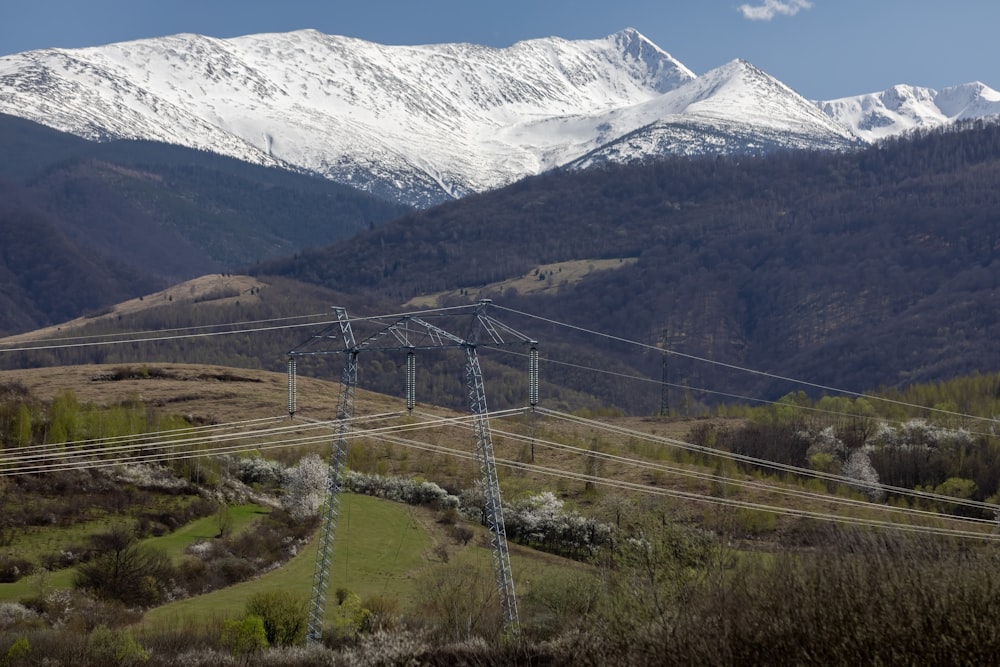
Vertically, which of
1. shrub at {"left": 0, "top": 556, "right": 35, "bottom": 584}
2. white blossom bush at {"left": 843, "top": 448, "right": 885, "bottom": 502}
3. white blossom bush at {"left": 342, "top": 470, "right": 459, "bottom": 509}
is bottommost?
white blossom bush at {"left": 843, "top": 448, "right": 885, "bottom": 502}

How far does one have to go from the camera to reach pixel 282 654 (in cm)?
6053

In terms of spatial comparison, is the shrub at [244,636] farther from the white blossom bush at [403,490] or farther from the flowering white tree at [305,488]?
the white blossom bush at [403,490]

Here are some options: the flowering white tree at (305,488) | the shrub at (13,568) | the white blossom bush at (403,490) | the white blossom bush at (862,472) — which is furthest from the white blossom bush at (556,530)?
the shrub at (13,568)

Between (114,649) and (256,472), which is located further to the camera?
(256,472)

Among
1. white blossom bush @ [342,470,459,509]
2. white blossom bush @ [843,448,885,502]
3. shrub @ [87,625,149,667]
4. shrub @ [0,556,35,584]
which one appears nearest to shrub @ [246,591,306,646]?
shrub @ [87,625,149,667]

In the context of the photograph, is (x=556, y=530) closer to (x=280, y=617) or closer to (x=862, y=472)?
(x=280, y=617)

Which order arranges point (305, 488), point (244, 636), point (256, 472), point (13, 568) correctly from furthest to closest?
1. point (256, 472)
2. point (305, 488)
3. point (13, 568)
4. point (244, 636)

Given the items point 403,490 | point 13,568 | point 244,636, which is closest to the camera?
point 244,636

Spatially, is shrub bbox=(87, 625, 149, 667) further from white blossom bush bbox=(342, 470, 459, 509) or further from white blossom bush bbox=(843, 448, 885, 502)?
white blossom bush bbox=(843, 448, 885, 502)

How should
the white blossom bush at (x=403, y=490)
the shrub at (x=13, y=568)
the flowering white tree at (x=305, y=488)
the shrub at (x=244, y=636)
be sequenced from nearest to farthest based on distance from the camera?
the shrub at (x=244, y=636) → the shrub at (x=13, y=568) → the flowering white tree at (x=305, y=488) → the white blossom bush at (x=403, y=490)

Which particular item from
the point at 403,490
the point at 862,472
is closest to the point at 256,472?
the point at 403,490

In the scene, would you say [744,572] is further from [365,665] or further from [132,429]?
[132,429]

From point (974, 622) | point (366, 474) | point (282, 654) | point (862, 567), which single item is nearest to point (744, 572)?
point (862, 567)

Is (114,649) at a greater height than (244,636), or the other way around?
(114,649)
